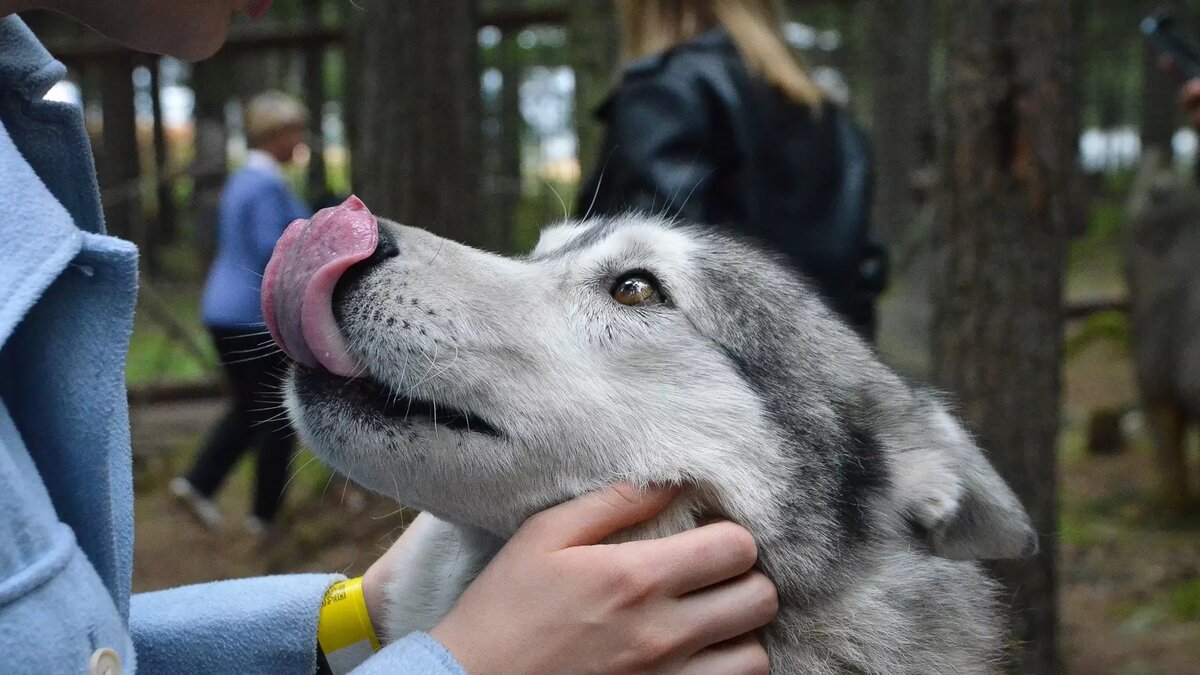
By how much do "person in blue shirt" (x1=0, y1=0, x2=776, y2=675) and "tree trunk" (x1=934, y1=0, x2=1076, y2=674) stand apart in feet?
8.52

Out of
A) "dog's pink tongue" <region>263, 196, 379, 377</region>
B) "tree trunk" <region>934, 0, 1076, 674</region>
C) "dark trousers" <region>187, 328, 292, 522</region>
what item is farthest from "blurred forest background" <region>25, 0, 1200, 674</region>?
"dog's pink tongue" <region>263, 196, 379, 377</region>

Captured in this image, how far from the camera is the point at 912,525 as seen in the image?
7.25 ft

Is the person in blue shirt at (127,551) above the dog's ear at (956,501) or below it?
above

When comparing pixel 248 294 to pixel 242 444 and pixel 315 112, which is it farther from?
pixel 315 112

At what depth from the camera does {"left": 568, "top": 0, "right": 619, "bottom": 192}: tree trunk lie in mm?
7336

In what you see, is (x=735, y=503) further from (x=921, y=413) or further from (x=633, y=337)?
(x=921, y=413)

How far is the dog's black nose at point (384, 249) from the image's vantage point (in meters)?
1.81

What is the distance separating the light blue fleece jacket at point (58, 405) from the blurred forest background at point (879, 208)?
25.5 inches

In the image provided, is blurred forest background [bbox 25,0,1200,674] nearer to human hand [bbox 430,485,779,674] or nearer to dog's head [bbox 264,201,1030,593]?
dog's head [bbox 264,201,1030,593]

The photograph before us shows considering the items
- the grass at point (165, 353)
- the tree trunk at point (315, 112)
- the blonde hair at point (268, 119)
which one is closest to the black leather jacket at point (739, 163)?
the blonde hair at point (268, 119)

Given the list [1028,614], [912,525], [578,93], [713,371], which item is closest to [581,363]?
[713,371]

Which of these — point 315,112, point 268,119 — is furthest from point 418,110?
point 315,112

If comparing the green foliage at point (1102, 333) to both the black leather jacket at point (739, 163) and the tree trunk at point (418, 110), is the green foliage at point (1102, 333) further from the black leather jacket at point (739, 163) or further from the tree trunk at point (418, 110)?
the black leather jacket at point (739, 163)

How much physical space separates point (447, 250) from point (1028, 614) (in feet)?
10.4
